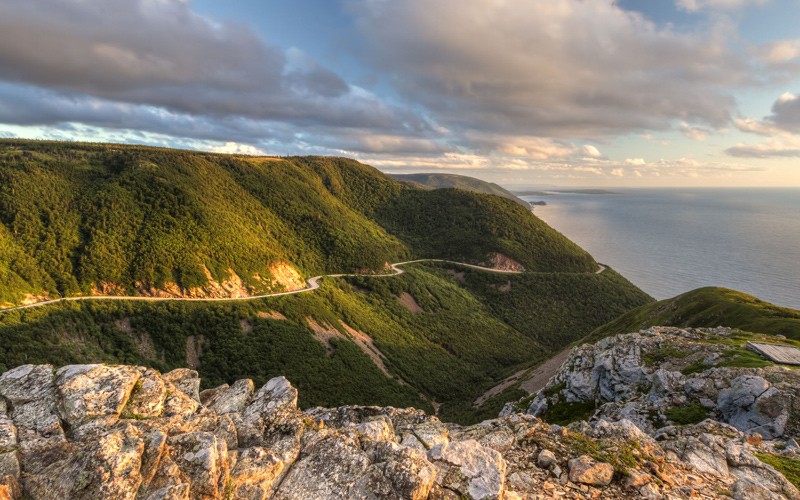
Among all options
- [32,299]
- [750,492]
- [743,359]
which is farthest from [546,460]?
[32,299]

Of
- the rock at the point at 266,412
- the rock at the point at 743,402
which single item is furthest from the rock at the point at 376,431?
the rock at the point at 743,402

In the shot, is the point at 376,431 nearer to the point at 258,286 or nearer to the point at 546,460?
the point at 546,460

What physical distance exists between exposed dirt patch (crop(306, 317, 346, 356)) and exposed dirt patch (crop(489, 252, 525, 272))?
3327 inches

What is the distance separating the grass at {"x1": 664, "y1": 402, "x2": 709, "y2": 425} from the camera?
845 inches

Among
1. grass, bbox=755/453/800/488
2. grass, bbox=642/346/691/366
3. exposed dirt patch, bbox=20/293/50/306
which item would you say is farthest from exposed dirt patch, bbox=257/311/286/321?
grass, bbox=755/453/800/488

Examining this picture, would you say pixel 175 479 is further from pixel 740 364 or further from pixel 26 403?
pixel 740 364

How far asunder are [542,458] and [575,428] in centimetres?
810

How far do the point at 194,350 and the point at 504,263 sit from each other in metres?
117

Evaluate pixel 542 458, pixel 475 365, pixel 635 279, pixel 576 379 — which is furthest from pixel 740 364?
pixel 635 279

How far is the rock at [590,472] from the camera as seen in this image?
12352 millimetres

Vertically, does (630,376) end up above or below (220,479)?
below

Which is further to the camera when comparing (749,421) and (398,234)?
(398,234)

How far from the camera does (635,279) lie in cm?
16300

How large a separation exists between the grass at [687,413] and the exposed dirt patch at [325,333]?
66.3 metres
